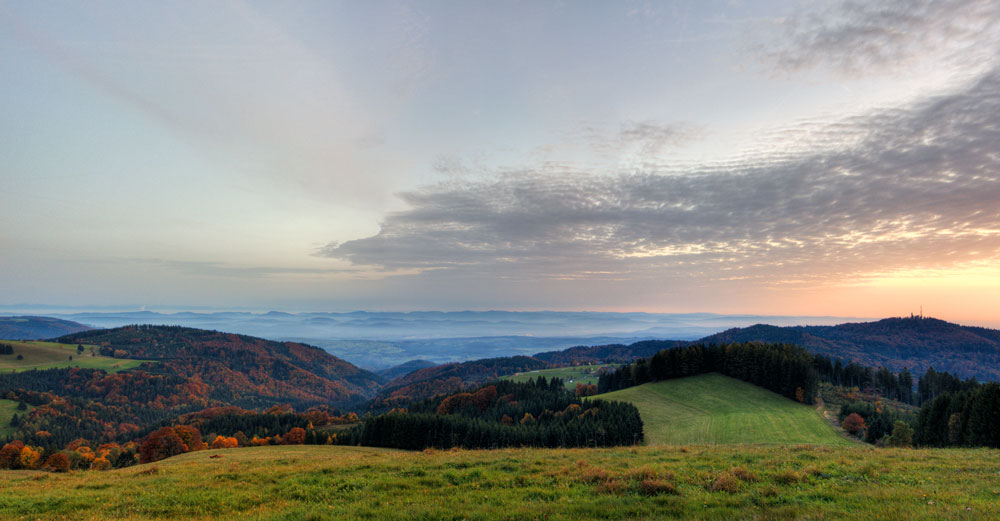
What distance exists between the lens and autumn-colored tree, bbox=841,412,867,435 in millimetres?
67188

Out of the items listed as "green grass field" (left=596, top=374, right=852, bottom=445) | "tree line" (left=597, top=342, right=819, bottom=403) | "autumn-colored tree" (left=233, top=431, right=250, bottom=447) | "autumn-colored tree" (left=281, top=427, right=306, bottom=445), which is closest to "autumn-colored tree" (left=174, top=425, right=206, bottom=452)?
"autumn-colored tree" (left=281, top=427, right=306, bottom=445)

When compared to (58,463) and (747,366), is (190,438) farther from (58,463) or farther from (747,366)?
(747,366)

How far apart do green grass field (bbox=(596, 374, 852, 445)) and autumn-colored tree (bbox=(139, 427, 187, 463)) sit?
9305 centimetres

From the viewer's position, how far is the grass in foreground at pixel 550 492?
36.5ft

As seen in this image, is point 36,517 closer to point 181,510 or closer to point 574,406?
point 181,510

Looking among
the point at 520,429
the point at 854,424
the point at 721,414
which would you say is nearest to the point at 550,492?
the point at 520,429

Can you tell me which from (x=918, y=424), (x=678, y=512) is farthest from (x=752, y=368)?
(x=678, y=512)

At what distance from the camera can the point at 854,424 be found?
A: 67812mm

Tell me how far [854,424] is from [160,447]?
132 meters

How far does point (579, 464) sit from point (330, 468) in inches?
520

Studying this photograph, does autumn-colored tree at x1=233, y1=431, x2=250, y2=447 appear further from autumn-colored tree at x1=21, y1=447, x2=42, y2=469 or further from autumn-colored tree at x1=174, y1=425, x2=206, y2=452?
autumn-colored tree at x1=21, y1=447, x2=42, y2=469

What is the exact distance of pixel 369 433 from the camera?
7694cm

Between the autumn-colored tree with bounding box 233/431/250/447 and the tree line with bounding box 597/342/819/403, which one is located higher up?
the tree line with bounding box 597/342/819/403

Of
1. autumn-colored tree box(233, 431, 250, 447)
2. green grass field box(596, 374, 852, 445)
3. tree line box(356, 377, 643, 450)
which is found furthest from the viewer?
autumn-colored tree box(233, 431, 250, 447)
